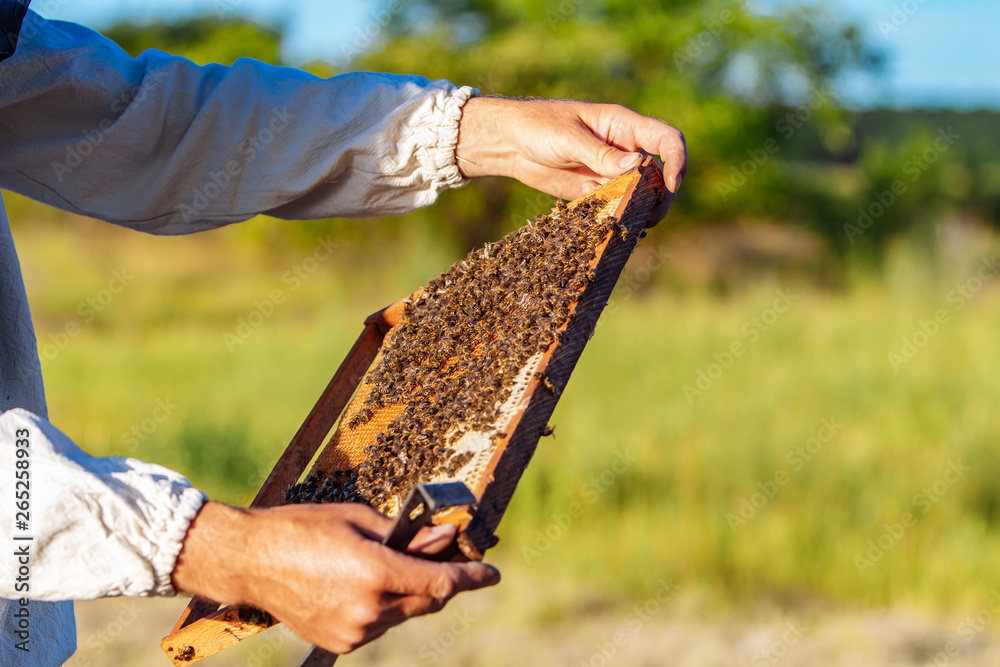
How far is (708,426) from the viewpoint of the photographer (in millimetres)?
8086

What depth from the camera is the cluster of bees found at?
6.44 ft

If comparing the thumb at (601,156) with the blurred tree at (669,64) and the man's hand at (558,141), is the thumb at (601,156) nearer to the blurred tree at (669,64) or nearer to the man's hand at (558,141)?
the man's hand at (558,141)

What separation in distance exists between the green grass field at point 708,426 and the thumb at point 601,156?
15.0ft

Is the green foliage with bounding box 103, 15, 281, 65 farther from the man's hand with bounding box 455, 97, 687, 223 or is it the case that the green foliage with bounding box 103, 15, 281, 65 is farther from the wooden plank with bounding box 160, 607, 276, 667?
the wooden plank with bounding box 160, 607, 276, 667

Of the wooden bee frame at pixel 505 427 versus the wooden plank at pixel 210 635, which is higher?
the wooden bee frame at pixel 505 427

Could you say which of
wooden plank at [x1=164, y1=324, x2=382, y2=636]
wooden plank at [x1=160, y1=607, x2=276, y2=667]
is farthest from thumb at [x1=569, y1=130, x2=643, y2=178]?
wooden plank at [x1=160, y1=607, x2=276, y2=667]

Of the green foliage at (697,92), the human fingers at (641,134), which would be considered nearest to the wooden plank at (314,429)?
the human fingers at (641,134)

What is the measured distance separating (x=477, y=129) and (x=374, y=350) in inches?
30.9

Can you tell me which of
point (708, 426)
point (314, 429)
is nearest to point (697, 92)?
point (708, 426)

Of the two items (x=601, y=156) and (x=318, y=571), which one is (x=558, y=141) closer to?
(x=601, y=156)

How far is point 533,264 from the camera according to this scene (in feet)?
7.36

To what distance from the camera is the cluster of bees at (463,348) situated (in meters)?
1.96

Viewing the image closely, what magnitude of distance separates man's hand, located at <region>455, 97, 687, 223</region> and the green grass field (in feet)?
14.6

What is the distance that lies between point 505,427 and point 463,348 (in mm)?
491
